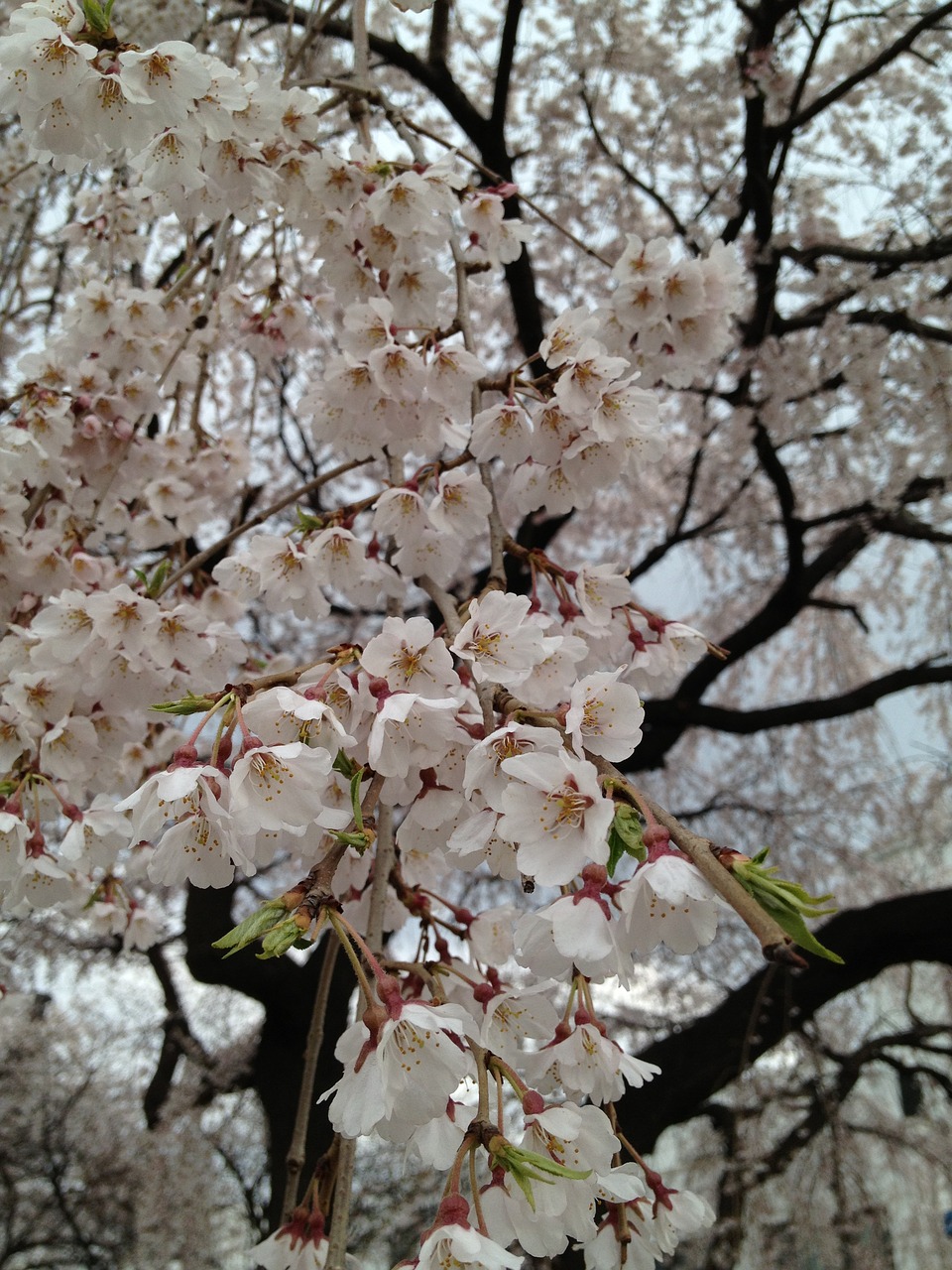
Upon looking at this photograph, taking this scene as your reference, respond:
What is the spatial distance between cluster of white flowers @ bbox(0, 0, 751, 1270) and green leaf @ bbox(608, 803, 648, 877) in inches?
0.5

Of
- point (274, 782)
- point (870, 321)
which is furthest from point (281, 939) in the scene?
point (870, 321)

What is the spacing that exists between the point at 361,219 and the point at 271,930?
4.07ft

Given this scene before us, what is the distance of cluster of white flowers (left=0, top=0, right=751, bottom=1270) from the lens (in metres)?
0.71

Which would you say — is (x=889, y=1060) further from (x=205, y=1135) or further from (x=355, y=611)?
(x=205, y=1135)

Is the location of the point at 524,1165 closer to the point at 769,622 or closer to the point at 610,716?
the point at 610,716

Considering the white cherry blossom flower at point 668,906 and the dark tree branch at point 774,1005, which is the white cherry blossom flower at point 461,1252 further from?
the dark tree branch at point 774,1005

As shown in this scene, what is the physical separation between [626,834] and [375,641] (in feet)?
1.13

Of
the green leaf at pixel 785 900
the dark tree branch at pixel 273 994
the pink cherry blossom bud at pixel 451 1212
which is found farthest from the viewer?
the dark tree branch at pixel 273 994

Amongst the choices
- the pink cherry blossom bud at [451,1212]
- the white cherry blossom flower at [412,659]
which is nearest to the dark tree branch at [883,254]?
the white cherry blossom flower at [412,659]

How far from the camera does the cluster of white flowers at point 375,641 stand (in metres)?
0.71

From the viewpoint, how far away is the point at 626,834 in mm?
664

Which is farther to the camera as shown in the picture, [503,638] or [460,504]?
[460,504]

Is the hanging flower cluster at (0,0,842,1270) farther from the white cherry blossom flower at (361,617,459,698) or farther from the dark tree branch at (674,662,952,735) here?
the dark tree branch at (674,662,952,735)

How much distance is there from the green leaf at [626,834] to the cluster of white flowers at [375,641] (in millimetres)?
14
